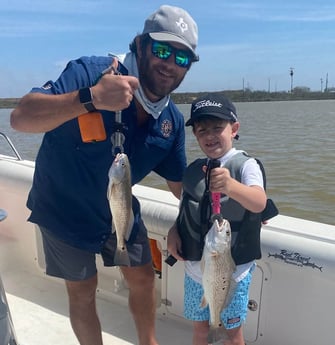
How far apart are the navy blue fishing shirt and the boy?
0.29 metres

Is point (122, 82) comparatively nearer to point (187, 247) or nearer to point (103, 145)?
point (103, 145)

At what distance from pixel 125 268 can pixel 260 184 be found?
40.6 inches

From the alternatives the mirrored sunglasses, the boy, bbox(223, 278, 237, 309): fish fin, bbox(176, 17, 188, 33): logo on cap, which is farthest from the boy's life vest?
bbox(176, 17, 188, 33): logo on cap

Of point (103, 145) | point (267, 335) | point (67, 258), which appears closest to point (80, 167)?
point (103, 145)

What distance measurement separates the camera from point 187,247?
7.77ft

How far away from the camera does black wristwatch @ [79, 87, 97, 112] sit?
1907 mm

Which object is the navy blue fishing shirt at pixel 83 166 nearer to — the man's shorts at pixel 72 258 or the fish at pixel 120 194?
the man's shorts at pixel 72 258

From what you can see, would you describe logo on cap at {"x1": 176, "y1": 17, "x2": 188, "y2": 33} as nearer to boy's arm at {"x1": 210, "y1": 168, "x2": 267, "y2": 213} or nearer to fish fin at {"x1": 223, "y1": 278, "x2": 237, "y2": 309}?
boy's arm at {"x1": 210, "y1": 168, "x2": 267, "y2": 213}

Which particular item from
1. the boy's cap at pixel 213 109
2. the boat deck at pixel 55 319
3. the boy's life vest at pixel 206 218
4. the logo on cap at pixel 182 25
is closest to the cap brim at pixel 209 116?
the boy's cap at pixel 213 109

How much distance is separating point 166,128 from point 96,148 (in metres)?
0.45

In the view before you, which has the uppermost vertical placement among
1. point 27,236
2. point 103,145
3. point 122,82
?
point 122,82

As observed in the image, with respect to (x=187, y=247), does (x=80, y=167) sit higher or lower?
higher

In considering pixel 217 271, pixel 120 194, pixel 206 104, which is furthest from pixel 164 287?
pixel 206 104

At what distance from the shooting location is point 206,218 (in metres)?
2.27
